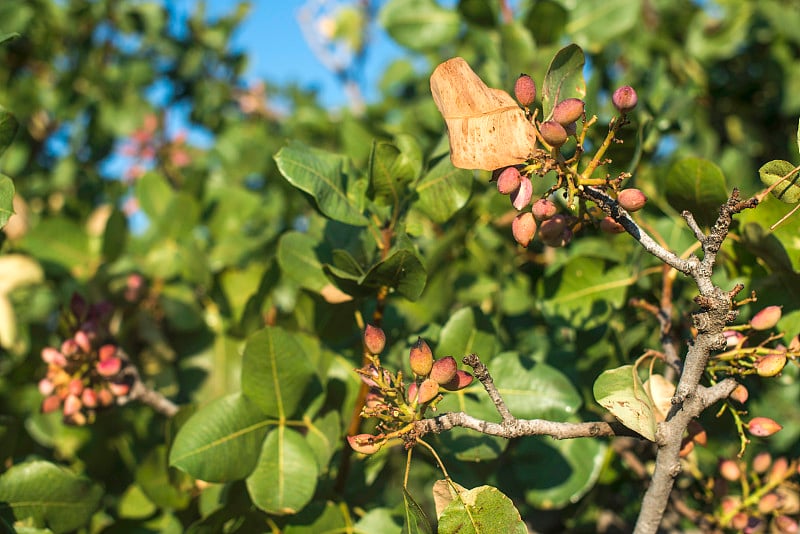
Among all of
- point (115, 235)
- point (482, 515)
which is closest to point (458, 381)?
point (482, 515)

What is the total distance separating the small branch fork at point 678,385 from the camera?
785 mm

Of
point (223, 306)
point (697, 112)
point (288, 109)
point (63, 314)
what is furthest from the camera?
point (288, 109)

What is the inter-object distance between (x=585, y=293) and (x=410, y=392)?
0.47m

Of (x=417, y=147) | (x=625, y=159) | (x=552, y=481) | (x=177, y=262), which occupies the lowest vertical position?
(x=552, y=481)

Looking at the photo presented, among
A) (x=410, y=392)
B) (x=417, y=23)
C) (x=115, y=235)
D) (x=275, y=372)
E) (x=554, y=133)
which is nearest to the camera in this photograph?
(x=554, y=133)

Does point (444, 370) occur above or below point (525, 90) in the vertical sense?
below

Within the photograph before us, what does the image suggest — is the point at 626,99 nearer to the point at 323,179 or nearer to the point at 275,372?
the point at 323,179

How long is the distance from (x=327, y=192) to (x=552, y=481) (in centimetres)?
67

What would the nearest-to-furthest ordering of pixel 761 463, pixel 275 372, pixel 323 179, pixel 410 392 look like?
pixel 410 392
pixel 323 179
pixel 275 372
pixel 761 463

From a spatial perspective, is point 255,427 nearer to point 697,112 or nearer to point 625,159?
point 625,159

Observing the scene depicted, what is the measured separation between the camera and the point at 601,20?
5.83 feet

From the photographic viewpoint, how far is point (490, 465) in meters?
1.33

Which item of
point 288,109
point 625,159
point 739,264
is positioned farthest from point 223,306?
point 288,109

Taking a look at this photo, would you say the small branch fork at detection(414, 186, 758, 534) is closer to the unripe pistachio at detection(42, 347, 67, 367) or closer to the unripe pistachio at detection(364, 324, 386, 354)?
the unripe pistachio at detection(364, 324, 386, 354)
